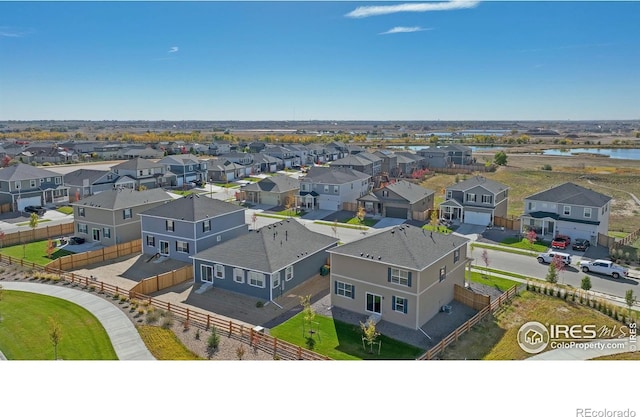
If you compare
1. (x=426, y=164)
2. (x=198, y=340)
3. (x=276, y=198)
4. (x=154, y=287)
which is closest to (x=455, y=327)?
(x=198, y=340)

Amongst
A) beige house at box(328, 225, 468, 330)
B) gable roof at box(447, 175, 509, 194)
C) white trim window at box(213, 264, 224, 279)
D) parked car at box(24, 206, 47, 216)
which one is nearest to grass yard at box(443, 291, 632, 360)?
Result: beige house at box(328, 225, 468, 330)

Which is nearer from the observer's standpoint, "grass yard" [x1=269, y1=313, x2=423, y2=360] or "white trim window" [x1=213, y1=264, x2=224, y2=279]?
"grass yard" [x1=269, y1=313, x2=423, y2=360]

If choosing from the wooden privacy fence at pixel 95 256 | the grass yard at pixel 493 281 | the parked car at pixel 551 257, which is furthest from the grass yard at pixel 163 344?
the parked car at pixel 551 257

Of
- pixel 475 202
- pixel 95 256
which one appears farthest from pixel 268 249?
pixel 475 202

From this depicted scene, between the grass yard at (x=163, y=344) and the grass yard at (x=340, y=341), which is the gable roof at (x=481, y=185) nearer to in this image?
the grass yard at (x=340, y=341)

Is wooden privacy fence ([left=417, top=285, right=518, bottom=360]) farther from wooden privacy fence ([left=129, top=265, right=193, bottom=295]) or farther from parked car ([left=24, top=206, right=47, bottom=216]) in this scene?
parked car ([left=24, top=206, right=47, bottom=216])

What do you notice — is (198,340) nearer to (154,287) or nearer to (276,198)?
(154,287)
